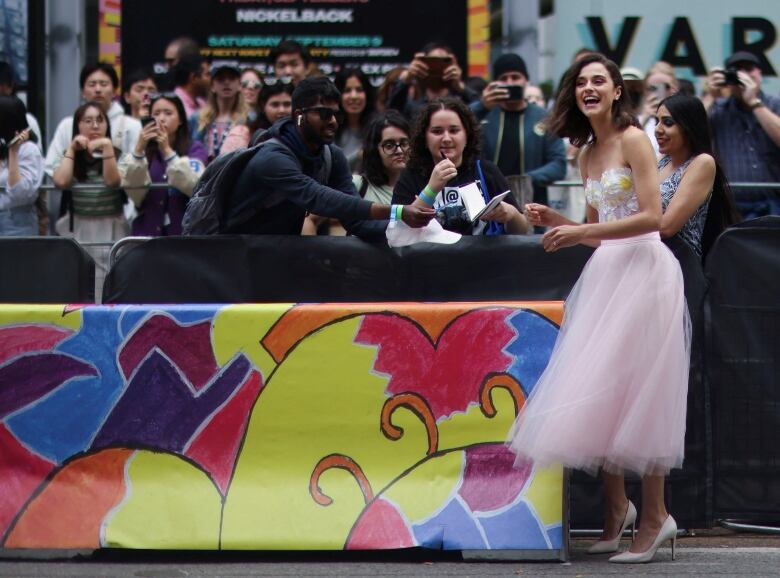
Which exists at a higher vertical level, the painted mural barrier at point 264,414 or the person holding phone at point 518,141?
the person holding phone at point 518,141

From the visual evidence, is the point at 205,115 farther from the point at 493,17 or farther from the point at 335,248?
the point at 335,248

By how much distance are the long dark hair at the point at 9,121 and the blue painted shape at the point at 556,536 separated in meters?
5.80

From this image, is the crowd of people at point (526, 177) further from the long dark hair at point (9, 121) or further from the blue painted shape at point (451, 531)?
the blue painted shape at point (451, 531)

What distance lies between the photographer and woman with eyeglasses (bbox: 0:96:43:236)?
1095 centimetres

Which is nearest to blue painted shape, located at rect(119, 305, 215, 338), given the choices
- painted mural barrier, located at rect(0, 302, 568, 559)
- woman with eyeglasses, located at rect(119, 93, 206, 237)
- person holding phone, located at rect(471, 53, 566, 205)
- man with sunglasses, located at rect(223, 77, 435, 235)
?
painted mural barrier, located at rect(0, 302, 568, 559)

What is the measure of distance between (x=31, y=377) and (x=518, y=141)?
4.74 meters

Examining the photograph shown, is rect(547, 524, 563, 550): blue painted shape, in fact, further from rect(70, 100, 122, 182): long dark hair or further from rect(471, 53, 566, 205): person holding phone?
rect(70, 100, 122, 182): long dark hair

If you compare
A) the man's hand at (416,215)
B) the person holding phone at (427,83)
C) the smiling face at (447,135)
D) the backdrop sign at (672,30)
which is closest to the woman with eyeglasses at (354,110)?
the person holding phone at (427,83)

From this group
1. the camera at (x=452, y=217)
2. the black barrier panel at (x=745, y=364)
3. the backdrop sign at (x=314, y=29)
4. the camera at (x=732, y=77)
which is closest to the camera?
the black barrier panel at (x=745, y=364)

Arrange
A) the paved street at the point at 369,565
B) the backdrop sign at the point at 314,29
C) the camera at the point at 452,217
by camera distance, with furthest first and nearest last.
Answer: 1. the backdrop sign at the point at 314,29
2. the camera at the point at 452,217
3. the paved street at the point at 369,565

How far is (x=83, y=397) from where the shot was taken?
23.0ft

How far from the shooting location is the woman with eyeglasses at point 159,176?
10781mm

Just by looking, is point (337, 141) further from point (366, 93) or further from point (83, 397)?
point (83, 397)

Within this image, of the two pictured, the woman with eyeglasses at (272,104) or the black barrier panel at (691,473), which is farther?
the woman with eyeglasses at (272,104)
